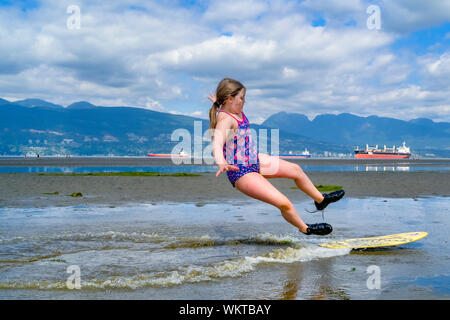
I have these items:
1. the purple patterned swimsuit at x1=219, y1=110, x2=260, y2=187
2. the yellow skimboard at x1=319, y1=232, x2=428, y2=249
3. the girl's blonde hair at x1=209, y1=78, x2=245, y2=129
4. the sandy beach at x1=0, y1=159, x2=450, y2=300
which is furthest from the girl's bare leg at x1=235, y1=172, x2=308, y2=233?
the yellow skimboard at x1=319, y1=232, x2=428, y2=249

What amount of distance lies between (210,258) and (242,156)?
1842mm

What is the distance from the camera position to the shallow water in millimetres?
5109

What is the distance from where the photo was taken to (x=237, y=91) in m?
7.02

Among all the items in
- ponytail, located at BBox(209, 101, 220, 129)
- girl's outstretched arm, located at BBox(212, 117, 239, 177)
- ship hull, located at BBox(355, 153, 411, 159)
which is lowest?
girl's outstretched arm, located at BBox(212, 117, 239, 177)

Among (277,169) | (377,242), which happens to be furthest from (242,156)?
(377,242)

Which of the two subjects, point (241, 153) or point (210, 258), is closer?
point (241, 153)

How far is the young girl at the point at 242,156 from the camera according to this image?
675 centimetres

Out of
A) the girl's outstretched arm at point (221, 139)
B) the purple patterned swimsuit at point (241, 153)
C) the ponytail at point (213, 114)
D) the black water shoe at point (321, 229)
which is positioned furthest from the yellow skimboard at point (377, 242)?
the ponytail at point (213, 114)

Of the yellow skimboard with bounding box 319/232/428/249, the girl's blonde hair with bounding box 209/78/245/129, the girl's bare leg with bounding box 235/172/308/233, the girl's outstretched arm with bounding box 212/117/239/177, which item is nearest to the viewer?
the girl's outstretched arm with bounding box 212/117/239/177

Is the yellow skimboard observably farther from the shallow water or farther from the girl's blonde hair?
the girl's blonde hair

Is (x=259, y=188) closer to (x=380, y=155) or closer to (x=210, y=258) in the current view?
(x=210, y=258)

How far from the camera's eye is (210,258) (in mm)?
7043
